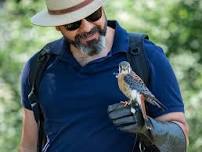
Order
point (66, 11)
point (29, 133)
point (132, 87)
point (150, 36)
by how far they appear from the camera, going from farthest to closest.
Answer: point (150, 36)
point (29, 133)
point (66, 11)
point (132, 87)

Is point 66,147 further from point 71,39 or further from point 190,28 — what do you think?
point 190,28

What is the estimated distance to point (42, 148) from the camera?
14.0 feet

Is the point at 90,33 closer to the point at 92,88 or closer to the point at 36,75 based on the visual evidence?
the point at 92,88

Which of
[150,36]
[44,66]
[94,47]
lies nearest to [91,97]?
[94,47]

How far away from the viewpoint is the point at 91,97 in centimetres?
396

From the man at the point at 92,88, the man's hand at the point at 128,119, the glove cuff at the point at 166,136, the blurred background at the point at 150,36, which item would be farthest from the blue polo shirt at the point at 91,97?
the blurred background at the point at 150,36

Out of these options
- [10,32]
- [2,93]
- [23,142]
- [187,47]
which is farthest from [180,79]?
[23,142]

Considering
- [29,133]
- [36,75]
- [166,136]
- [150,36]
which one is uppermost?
[36,75]

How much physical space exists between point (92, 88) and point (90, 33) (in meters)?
0.28

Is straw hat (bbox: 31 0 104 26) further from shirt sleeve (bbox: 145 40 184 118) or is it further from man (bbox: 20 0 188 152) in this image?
shirt sleeve (bbox: 145 40 184 118)

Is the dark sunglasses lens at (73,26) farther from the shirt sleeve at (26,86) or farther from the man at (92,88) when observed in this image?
the shirt sleeve at (26,86)

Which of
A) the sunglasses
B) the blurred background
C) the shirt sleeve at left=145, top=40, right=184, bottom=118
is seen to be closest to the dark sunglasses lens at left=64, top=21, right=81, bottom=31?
the sunglasses

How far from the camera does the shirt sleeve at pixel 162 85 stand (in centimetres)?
387

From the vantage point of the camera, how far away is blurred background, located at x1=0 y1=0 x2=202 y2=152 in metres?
7.29
